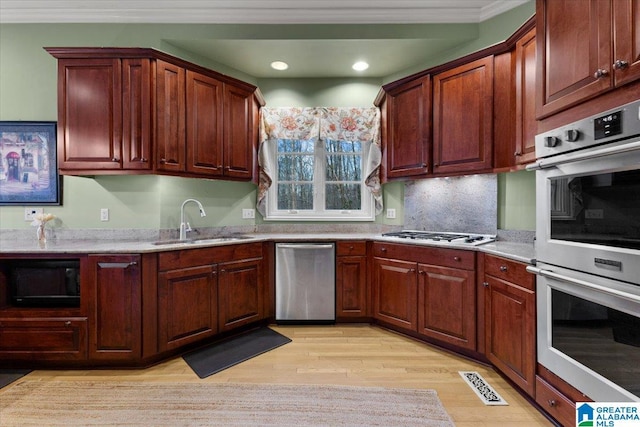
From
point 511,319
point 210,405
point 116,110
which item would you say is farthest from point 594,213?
point 116,110

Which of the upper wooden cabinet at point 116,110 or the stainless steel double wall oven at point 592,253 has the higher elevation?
the upper wooden cabinet at point 116,110

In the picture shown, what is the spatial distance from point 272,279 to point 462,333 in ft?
5.78

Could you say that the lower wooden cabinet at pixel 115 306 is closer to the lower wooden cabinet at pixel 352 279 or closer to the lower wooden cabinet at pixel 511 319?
the lower wooden cabinet at pixel 352 279

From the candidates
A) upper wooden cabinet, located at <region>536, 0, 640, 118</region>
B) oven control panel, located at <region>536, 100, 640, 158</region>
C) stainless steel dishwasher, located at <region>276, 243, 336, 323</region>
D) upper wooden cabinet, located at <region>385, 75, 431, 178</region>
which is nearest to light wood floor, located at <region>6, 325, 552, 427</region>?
stainless steel dishwasher, located at <region>276, 243, 336, 323</region>

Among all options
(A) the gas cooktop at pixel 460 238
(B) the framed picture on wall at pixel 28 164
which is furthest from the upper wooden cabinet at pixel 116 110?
(A) the gas cooktop at pixel 460 238

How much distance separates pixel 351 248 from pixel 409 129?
51.8 inches

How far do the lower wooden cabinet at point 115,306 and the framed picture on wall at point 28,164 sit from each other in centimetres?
124

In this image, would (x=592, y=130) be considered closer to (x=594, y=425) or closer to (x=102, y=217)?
(x=594, y=425)

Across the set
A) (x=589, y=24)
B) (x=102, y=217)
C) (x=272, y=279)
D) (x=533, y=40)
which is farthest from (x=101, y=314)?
(x=533, y=40)

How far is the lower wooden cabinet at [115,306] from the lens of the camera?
2.10m

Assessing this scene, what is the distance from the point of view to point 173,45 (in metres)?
2.86

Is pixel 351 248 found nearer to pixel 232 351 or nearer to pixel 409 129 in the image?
pixel 409 129

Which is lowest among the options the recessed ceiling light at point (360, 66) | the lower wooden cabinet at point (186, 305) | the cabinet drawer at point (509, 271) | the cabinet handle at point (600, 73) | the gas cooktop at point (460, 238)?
the lower wooden cabinet at point (186, 305)

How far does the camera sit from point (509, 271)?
1865mm
